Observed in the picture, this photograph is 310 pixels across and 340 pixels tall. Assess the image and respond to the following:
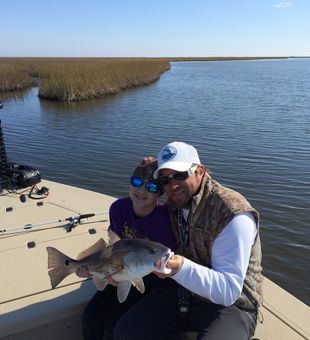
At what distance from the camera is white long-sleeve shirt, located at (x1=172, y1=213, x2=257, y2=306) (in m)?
2.12

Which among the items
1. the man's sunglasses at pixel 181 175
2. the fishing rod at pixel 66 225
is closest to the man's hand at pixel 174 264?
the man's sunglasses at pixel 181 175

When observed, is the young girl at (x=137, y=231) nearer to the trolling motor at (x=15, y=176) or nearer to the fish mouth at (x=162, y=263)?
the fish mouth at (x=162, y=263)

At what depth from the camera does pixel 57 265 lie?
2631 millimetres

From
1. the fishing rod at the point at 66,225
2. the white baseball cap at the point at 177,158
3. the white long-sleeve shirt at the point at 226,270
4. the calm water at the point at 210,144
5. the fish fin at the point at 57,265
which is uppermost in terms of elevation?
the white baseball cap at the point at 177,158

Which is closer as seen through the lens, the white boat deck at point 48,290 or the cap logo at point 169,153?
the cap logo at point 169,153

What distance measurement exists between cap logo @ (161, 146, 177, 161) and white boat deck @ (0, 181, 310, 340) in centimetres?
137

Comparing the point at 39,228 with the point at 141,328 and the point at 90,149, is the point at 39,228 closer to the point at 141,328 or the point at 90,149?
the point at 141,328

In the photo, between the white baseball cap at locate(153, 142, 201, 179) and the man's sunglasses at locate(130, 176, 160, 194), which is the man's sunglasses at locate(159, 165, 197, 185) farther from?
the man's sunglasses at locate(130, 176, 160, 194)

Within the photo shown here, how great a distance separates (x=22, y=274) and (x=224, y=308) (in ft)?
6.43

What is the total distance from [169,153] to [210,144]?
9.55 m

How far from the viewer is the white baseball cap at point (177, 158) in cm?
238

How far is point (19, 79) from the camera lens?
1099 inches

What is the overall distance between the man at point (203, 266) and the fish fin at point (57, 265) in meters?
0.51

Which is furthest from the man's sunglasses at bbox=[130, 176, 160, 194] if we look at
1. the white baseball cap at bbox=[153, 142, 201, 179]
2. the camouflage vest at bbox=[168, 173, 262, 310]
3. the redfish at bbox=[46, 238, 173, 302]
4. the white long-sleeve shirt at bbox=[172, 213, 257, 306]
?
the white long-sleeve shirt at bbox=[172, 213, 257, 306]
